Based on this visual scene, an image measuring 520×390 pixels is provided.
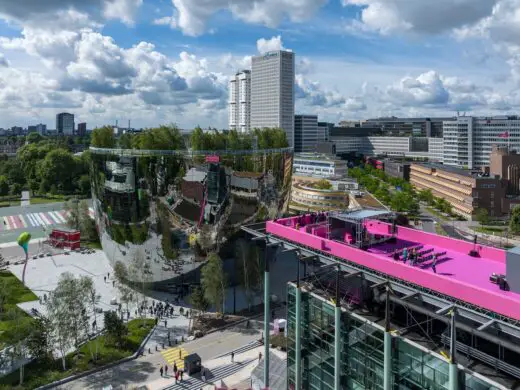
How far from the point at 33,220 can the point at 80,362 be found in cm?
6678

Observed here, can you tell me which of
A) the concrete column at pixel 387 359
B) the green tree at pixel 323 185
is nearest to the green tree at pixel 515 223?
the green tree at pixel 323 185

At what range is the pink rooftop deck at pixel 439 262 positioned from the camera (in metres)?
16.9

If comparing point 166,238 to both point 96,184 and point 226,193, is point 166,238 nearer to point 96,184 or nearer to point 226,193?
point 226,193

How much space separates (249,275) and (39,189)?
9878cm

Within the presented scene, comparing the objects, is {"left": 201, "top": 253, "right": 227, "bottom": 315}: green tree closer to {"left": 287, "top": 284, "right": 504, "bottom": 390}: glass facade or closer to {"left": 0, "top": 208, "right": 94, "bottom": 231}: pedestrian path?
{"left": 287, "top": 284, "right": 504, "bottom": 390}: glass facade

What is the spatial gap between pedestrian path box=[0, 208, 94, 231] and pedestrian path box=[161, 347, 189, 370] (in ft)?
183

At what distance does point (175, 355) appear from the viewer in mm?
36938

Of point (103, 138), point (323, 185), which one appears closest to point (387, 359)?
point (103, 138)

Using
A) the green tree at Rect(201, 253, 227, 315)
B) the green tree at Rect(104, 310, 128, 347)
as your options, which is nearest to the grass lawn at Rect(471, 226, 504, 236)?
the green tree at Rect(201, 253, 227, 315)

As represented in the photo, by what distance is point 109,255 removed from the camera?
54.2m

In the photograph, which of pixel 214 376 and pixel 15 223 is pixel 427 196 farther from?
pixel 15 223

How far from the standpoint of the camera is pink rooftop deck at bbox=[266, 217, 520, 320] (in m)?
16.9

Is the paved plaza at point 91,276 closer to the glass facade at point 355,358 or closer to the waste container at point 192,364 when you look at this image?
the waste container at point 192,364

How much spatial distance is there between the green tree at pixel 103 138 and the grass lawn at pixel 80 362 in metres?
21.7
